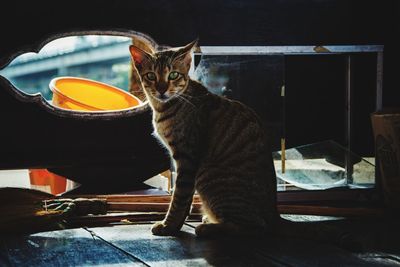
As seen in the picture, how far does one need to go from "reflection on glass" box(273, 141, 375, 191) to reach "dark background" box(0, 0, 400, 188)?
7 centimetres

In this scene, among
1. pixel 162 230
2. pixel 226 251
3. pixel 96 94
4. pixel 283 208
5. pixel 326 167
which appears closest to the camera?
pixel 226 251

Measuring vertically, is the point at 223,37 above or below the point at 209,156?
above

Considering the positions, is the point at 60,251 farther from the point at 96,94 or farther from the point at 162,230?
the point at 96,94

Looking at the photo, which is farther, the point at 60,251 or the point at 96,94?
the point at 96,94

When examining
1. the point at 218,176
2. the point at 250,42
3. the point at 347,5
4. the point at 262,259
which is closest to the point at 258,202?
the point at 218,176

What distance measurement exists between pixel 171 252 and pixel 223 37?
4.93 feet

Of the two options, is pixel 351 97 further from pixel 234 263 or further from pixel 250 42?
pixel 234 263

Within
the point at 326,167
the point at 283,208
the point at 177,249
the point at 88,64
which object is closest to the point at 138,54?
the point at 177,249

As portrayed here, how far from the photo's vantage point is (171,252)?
1.87m

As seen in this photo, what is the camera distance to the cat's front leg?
216cm

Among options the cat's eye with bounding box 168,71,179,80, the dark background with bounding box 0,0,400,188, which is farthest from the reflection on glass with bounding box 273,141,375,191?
the cat's eye with bounding box 168,71,179,80

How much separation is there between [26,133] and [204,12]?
4.09 ft

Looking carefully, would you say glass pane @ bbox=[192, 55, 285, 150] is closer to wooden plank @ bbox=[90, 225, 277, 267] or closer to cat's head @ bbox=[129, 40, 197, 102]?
cat's head @ bbox=[129, 40, 197, 102]

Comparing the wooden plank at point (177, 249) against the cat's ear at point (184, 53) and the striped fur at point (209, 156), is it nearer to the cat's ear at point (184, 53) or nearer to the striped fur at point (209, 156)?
the striped fur at point (209, 156)
